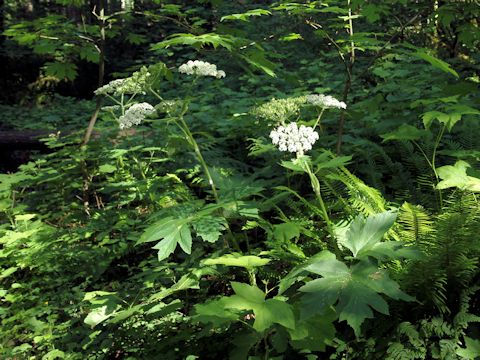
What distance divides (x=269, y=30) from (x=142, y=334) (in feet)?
27.8

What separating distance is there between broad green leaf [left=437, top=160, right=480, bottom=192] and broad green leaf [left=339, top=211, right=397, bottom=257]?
41cm

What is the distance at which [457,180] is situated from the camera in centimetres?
204

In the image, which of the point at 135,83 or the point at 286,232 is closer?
the point at 286,232

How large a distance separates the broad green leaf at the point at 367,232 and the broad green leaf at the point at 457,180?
1.36 feet

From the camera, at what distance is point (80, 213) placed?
12.4ft

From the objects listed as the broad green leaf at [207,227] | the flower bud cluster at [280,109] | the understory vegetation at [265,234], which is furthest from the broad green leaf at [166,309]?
the flower bud cluster at [280,109]

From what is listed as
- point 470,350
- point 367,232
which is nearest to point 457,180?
point 367,232

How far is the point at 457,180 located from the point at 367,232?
2.08 feet

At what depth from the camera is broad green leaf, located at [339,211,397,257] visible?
174 cm

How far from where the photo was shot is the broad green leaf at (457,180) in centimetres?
200

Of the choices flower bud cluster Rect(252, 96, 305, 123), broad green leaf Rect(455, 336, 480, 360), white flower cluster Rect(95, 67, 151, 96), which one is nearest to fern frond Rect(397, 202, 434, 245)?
broad green leaf Rect(455, 336, 480, 360)

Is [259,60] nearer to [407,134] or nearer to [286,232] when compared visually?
[407,134]

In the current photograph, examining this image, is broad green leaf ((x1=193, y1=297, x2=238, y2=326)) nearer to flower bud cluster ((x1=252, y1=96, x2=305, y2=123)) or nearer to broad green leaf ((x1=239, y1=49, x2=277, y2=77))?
flower bud cluster ((x1=252, y1=96, x2=305, y2=123))

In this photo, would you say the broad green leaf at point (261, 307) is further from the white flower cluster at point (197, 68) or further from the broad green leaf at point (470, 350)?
the white flower cluster at point (197, 68)
